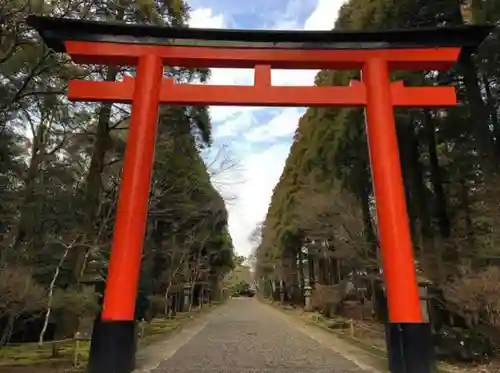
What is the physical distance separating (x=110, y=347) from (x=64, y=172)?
11421 mm

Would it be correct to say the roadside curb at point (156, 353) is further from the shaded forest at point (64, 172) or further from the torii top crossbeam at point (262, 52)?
the torii top crossbeam at point (262, 52)

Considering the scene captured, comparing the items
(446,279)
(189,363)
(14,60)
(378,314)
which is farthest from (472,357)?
(14,60)

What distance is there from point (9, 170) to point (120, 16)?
7.14m

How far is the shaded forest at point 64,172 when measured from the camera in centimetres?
842

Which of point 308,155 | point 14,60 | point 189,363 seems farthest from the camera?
point 308,155

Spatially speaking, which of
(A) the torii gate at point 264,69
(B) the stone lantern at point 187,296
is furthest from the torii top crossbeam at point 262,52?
(B) the stone lantern at point 187,296

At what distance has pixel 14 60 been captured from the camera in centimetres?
1005

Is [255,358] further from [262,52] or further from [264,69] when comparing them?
[262,52]

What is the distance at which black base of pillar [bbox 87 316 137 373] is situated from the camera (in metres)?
6.14

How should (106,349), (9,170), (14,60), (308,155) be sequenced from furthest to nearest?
(308,155), (9,170), (14,60), (106,349)

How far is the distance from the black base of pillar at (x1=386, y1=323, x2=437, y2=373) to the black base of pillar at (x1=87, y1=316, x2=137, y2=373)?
13.4ft

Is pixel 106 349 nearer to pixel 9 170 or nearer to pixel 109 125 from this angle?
pixel 109 125

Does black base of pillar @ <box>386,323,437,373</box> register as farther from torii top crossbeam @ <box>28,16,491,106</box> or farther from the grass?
the grass

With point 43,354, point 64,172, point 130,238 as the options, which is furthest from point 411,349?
point 64,172
